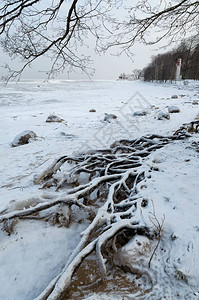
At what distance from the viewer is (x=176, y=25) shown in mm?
4250

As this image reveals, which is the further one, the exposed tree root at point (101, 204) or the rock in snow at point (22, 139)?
the rock in snow at point (22, 139)

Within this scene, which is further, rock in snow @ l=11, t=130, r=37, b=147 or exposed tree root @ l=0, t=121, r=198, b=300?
rock in snow @ l=11, t=130, r=37, b=147

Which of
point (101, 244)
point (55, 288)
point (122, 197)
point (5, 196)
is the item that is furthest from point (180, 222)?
point (5, 196)

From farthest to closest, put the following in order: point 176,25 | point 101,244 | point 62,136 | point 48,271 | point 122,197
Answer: point 62,136, point 176,25, point 122,197, point 48,271, point 101,244

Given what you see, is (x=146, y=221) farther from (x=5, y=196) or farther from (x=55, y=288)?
(x=5, y=196)

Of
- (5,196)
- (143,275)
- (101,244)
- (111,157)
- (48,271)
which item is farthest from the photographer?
(111,157)

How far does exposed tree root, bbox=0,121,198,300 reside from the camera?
161cm

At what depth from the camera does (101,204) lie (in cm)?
283

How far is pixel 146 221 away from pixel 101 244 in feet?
1.85

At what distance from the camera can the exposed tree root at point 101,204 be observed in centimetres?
161

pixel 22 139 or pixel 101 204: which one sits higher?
pixel 22 139

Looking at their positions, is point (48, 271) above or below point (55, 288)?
below

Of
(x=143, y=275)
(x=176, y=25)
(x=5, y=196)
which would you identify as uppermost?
(x=176, y=25)

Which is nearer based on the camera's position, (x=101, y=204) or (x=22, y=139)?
(x=101, y=204)
